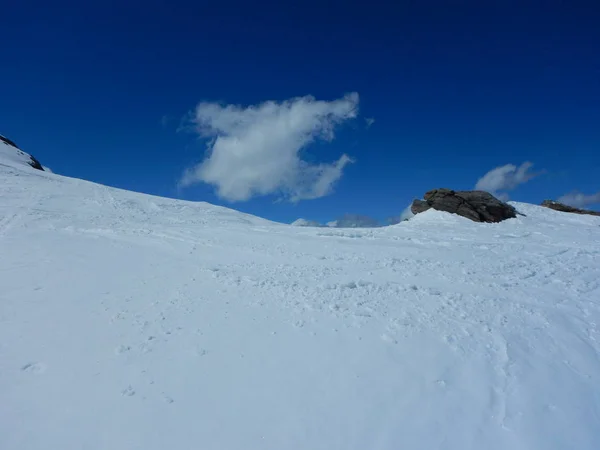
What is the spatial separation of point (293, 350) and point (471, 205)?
26095 mm

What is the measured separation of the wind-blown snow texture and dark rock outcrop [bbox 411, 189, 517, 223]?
12.5 metres

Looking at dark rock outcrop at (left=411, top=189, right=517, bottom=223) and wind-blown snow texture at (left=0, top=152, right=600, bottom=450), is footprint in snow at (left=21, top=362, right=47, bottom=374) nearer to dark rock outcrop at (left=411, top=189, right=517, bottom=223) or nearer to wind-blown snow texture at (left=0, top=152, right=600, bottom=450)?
wind-blown snow texture at (left=0, top=152, right=600, bottom=450)

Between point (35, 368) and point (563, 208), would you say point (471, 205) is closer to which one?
point (563, 208)

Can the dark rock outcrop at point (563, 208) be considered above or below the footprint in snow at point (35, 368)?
above

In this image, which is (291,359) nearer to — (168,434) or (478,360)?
(168,434)

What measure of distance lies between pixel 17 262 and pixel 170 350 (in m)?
9.66

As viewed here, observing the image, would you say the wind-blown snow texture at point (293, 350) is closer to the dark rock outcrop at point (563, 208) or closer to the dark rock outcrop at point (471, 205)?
the dark rock outcrop at point (471, 205)

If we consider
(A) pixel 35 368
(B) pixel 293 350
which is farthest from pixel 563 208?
(A) pixel 35 368

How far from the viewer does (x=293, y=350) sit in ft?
26.7

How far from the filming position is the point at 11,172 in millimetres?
35812

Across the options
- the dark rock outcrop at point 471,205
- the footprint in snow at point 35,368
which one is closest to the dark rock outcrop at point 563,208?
the dark rock outcrop at point 471,205

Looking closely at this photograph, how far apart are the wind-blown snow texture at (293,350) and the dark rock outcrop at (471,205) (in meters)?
12.5

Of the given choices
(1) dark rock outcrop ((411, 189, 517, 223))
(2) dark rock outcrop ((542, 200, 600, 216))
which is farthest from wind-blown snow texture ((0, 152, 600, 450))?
(2) dark rock outcrop ((542, 200, 600, 216))

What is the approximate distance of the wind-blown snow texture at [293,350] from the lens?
19.8 ft
